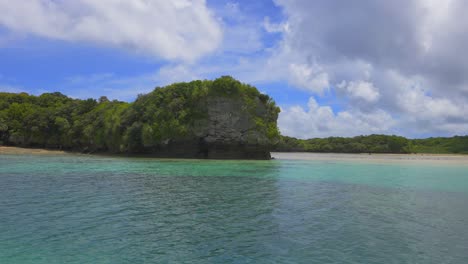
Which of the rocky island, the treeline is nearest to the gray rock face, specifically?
the rocky island

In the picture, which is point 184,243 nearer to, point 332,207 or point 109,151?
point 332,207

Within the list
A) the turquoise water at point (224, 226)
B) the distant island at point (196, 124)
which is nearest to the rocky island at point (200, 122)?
the distant island at point (196, 124)

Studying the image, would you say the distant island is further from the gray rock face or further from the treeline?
the treeline

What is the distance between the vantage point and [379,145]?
350ft

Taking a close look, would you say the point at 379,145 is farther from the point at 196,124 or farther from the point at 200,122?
the point at 196,124

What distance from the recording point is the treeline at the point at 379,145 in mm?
105425

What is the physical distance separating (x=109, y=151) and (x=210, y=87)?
82.4 feet

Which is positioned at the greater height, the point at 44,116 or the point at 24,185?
the point at 44,116

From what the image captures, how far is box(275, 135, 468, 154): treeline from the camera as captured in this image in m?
105

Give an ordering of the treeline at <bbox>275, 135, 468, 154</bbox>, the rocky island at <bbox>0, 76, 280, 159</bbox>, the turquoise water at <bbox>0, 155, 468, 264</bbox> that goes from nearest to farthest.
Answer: the turquoise water at <bbox>0, 155, 468, 264</bbox> → the rocky island at <bbox>0, 76, 280, 159</bbox> → the treeline at <bbox>275, 135, 468, 154</bbox>

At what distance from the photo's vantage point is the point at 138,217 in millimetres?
9898

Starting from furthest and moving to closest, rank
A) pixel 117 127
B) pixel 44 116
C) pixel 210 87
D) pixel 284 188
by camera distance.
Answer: pixel 44 116 < pixel 117 127 < pixel 210 87 < pixel 284 188

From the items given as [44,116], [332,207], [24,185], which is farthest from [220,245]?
[44,116]

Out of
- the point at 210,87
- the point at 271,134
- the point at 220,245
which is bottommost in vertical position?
the point at 220,245
